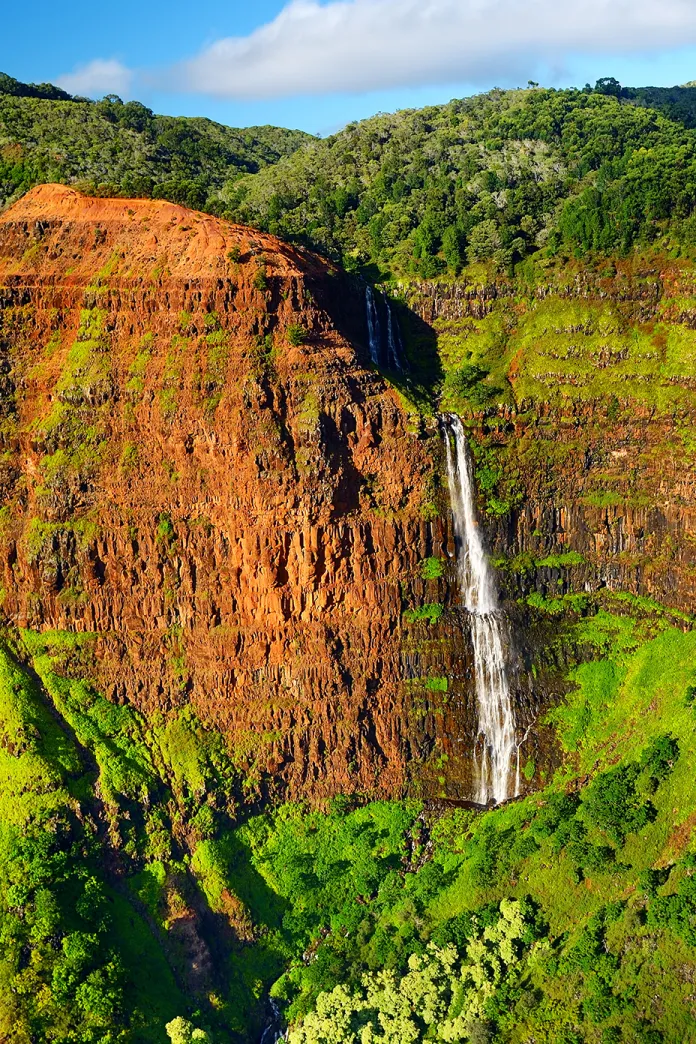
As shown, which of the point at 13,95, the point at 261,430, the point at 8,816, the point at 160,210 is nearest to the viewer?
the point at 8,816

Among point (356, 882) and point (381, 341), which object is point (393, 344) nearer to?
point (381, 341)

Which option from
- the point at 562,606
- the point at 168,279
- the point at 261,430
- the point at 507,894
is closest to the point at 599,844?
the point at 507,894

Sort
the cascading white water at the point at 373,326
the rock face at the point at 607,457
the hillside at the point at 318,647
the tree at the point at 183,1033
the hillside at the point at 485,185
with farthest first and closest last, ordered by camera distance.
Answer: the hillside at the point at 485,185, the cascading white water at the point at 373,326, the rock face at the point at 607,457, the hillside at the point at 318,647, the tree at the point at 183,1033

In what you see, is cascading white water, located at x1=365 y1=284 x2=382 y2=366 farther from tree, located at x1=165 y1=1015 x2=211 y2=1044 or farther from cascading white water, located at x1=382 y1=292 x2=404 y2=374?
tree, located at x1=165 y1=1015 x2=211 y2=1044

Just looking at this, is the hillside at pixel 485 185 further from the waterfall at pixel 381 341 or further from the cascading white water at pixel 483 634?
the cascading white water at pixel 483 634

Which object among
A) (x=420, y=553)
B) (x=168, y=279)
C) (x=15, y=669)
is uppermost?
(x=168, y=279)

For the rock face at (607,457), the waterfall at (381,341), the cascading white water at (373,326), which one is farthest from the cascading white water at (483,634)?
the cascading white water at (373,326)

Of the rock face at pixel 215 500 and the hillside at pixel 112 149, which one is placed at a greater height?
the hillside at pixel 112 149

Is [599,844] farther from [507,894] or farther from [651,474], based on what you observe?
[651,474]
